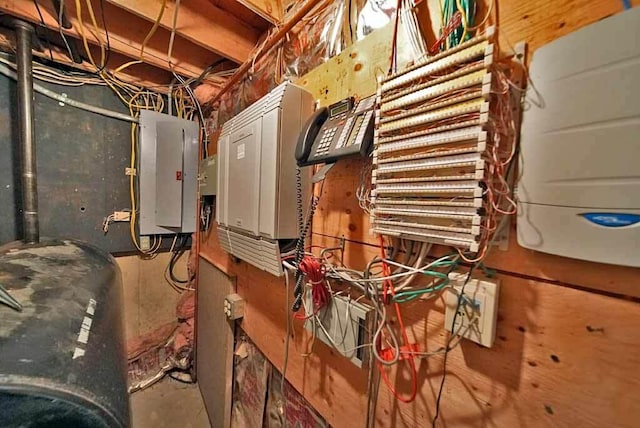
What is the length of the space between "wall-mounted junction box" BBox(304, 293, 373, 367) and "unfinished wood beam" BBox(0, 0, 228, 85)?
1918mm

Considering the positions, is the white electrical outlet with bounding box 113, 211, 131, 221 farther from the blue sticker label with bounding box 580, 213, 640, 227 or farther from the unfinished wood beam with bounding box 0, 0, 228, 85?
the blue sticker label with bounding box 580, 213, 640, 227

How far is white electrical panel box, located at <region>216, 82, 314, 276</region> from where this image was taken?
86cm

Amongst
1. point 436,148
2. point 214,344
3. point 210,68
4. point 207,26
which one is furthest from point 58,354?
point 210,68

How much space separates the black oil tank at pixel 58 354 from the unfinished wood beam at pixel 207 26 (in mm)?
1307

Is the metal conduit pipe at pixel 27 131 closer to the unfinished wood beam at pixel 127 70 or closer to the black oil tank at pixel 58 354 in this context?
the unfinished wood beam at pixel 127 70

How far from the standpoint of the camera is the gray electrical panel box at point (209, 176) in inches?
64.1

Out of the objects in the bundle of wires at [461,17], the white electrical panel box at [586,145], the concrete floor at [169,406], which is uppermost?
the bundle of wires at [461,17]

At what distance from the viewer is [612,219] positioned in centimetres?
34

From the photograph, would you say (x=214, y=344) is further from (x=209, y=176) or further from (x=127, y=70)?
(x=127, y=70)

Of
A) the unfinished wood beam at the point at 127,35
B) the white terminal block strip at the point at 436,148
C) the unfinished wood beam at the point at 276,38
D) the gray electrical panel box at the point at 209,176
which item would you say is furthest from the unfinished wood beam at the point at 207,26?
the white terminal block strip at the point at 436,148

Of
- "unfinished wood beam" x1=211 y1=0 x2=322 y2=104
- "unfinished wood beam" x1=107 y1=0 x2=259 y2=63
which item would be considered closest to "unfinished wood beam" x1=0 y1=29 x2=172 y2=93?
"unfinished wood beam" x1=211 y1=0 x2=322 y2=104

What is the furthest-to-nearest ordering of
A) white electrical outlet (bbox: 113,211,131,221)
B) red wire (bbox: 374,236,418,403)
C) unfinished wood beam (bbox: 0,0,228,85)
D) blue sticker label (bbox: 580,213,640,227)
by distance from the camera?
white electrical outlet (bbox: 113,211,131,221)
unfinished wood beam (bbox: 0,0,228,85)
red wire (bbox: 374,236,418,403)
blue sticker label (bbox: 580,213,640,227)

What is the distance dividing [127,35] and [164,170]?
90cm

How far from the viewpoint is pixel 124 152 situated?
6.58ft
